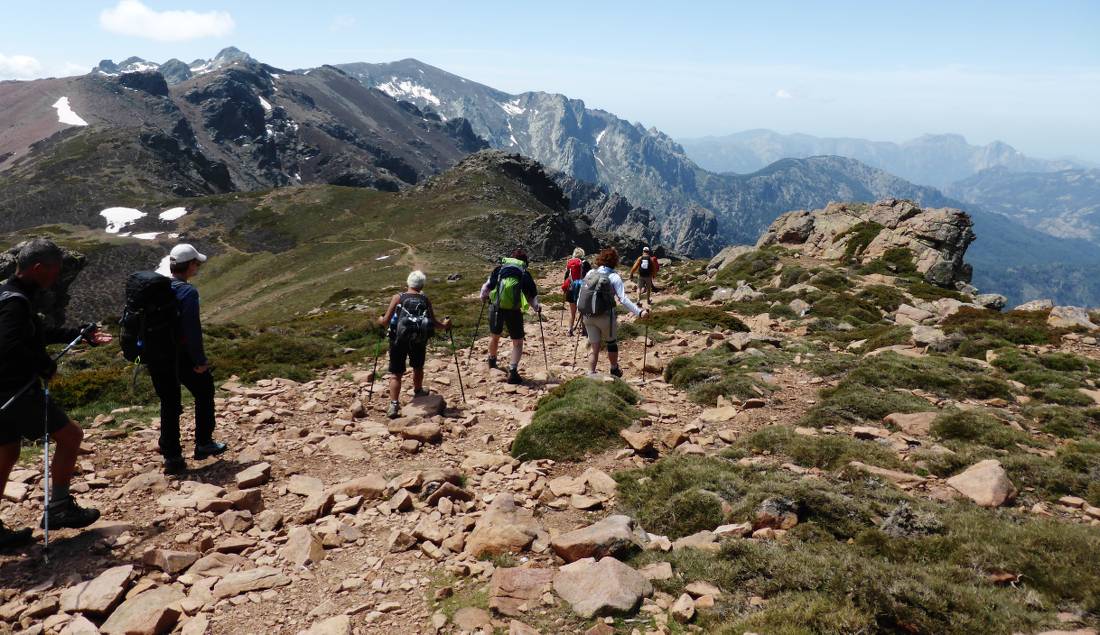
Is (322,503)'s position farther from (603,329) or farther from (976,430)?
(976,430)

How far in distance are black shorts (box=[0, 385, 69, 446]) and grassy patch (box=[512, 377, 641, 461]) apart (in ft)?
21.0

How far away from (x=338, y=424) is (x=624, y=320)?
1496 cm

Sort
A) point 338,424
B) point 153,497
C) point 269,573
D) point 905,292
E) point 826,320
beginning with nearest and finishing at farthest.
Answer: point 269,573
point 153,497
point 338,424
point 826,320
point 905,292

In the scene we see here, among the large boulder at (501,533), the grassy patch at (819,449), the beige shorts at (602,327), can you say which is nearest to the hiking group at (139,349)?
the beige shorts at (602,327)

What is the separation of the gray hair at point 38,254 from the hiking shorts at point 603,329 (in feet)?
32.6

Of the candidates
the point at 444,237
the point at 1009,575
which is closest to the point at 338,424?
the point at 1009,575

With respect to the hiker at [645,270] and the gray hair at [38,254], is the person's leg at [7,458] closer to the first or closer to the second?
the gray hair at [38,254]

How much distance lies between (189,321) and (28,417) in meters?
2.36

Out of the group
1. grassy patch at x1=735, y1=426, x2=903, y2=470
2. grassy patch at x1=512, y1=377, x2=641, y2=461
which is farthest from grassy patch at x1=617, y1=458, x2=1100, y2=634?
grassy patch at x1=512, y1=377, x2=641, y2=461

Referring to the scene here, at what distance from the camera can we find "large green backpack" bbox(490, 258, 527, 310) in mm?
14602

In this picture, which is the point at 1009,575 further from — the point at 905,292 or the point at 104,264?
the point at 104,264

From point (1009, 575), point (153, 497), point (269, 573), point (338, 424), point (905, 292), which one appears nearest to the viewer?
point (1009, 575)

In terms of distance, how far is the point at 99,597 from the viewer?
5.62 m

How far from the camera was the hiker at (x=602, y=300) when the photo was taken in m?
13.2
